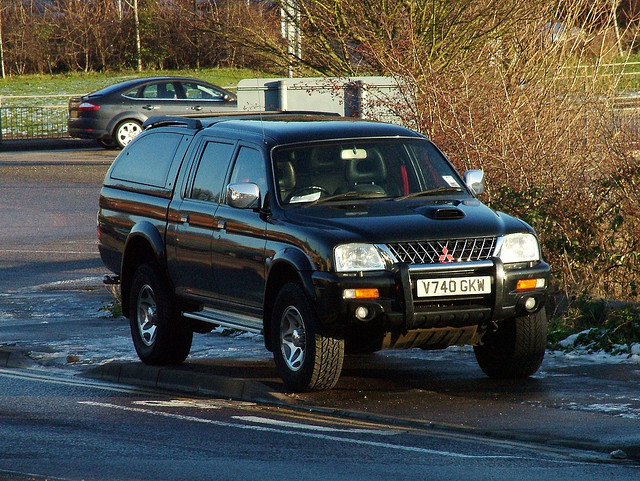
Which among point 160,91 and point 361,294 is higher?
point 160,91

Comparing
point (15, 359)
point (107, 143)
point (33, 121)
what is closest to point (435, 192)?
point (15, 359)

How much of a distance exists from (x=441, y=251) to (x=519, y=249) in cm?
63

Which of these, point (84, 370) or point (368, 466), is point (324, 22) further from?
point (368, 466)

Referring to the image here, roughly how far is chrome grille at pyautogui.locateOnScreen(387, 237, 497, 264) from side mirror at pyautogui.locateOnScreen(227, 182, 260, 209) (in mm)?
1212

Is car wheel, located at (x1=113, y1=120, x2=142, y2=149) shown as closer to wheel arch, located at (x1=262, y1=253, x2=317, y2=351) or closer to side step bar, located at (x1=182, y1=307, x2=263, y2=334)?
side step bar, located at (x1=182, y1=307, x2=263, y2=334)

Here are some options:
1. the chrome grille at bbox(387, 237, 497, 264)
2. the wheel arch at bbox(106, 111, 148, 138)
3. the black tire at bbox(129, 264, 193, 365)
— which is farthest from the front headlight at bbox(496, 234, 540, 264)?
the wheel arch at bbox(106, 111, 148, 138)

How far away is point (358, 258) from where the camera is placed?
8.57 meters

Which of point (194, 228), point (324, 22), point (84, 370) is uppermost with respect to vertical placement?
point (324, 22)

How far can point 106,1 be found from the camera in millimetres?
53312

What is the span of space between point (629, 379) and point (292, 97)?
10495 millimetres

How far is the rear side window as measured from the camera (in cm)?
1081

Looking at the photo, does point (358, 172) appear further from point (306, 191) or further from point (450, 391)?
point (450, 391)

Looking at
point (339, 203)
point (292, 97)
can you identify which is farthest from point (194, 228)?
point (292, 97)

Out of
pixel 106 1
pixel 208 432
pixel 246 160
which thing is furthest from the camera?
pixel 106 1
